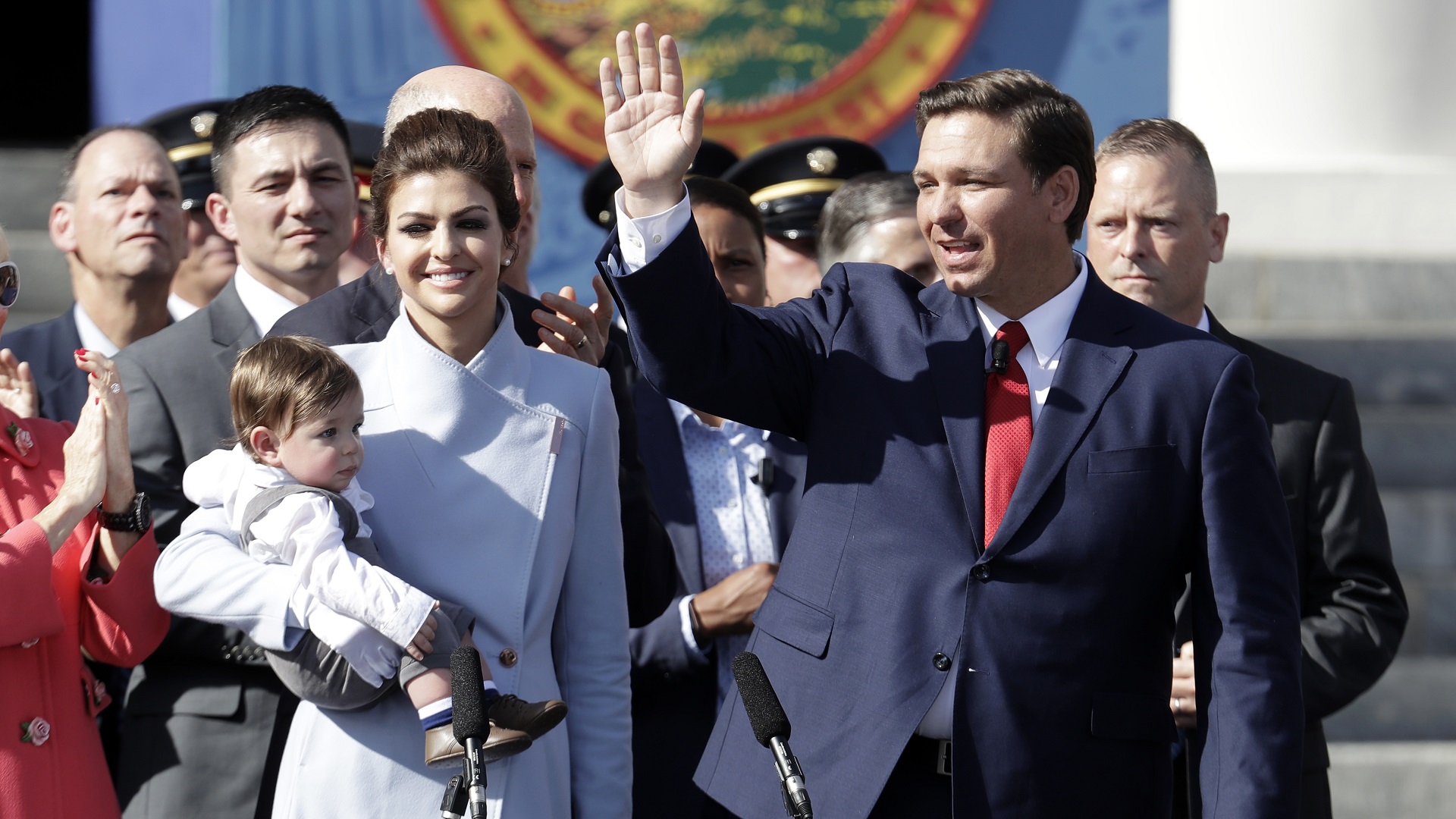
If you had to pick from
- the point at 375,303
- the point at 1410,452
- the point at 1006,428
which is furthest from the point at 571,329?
the point at 1410,452

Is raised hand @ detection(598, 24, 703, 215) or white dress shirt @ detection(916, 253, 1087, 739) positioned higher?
raised hand @ detection(598, 24, 703, 215)

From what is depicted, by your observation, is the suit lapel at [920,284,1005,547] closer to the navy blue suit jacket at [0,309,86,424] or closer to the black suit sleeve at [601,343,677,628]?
the black suit sleeve at [601,343,677,628]

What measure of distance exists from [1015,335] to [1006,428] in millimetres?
184

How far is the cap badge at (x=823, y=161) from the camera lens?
5.12 metres

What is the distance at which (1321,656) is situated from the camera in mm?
3221

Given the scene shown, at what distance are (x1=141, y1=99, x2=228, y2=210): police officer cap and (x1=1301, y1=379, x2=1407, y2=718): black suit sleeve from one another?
3121mm

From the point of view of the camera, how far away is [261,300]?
3.54m

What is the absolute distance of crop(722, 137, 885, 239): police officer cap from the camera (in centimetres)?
488

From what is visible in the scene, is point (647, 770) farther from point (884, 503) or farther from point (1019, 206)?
point (1019, 206)

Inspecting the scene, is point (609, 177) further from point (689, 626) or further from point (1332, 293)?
point (1332, 293)

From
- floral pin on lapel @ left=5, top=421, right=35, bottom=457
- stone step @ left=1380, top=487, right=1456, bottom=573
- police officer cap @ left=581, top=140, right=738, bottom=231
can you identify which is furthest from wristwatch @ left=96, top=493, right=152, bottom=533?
stone step @ left=1380, top=487, right=1456, bottom=573

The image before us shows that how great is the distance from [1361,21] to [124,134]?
6056mm

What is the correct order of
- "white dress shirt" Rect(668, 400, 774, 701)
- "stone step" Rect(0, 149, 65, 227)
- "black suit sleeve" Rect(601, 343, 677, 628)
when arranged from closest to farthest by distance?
"black suit sleeve" Rect(601, 343, 677, 628), "white dress shirt" Rect(668, 400, 774, 701), "stone step" Rect(0, 149, 65, 227)

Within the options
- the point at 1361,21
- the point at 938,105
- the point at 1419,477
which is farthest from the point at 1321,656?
the point at 1361,21
